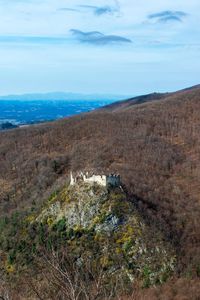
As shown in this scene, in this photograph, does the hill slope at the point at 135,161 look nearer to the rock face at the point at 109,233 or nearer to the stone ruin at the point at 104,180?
the rock face at the point at 109,233

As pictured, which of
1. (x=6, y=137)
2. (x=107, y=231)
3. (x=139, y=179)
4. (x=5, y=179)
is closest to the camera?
(x=107, y=231)

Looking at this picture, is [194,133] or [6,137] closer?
[194,133]

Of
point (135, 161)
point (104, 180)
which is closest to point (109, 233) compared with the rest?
point (104, 180)

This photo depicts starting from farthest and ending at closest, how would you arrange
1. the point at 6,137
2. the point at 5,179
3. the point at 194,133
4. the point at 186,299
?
1. the point at 6,137
2. the point at 194,133
3. the point at 5,179
4. the point at 186,299

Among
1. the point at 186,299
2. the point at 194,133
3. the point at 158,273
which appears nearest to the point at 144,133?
the point at 194,133

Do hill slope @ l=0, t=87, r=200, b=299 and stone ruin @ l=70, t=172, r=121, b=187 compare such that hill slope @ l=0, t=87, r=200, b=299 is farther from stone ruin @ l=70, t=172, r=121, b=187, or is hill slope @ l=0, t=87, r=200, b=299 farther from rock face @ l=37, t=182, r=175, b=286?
stone ruin @ l=70, t=172, r=121, b=187

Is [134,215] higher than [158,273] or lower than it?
higher

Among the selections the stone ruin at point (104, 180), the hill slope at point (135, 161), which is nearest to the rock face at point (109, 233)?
the stone ruin at point (104, 180)

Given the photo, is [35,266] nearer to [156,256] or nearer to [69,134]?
[156,256]
